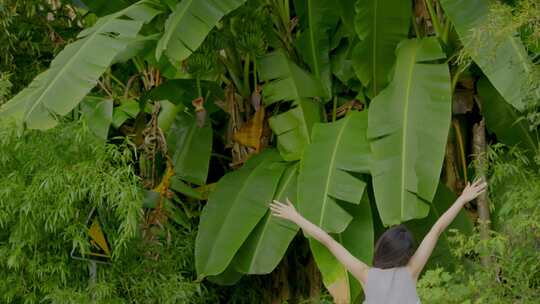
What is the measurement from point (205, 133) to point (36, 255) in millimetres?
1461

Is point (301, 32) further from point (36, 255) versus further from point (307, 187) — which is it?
point (36, 255)

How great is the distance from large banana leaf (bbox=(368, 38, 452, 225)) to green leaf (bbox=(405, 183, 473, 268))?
69 cm

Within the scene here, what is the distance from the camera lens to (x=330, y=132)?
6227mm

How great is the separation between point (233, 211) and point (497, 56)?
181 cm

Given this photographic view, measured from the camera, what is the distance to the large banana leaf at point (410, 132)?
5.61 metres

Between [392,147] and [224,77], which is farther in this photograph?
[224,77]

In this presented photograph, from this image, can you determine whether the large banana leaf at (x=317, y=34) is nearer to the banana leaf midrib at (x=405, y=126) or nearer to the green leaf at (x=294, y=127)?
the green leaf at (x=294, y=127)

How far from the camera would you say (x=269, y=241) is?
622cm

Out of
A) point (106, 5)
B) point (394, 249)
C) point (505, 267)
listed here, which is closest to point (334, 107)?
point (106, 5)

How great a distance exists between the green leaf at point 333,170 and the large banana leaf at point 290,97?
0.28 metres

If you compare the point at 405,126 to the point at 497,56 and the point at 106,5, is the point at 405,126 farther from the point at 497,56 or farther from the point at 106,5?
the point at 106,5

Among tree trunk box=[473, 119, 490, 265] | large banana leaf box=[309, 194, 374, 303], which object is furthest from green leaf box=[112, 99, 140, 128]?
tree trunk box=[473, 119, 490, 265]

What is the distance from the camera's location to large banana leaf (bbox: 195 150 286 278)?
245 inches

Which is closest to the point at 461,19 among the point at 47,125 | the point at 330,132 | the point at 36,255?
the point at 330,132
